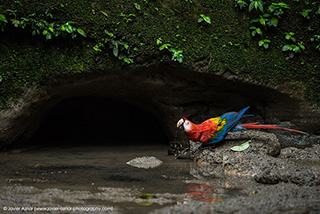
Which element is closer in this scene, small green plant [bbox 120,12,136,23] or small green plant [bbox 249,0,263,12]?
small green plant [bbox 120,12,136,23]

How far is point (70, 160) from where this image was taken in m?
4.82

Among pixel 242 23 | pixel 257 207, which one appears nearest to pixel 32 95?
pixel 242 23

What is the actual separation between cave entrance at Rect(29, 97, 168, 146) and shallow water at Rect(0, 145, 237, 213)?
2.35 meters

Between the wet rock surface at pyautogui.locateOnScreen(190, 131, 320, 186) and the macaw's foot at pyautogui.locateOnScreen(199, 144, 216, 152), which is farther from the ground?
the macaw's foot at pyautogui.locateOnScreen(199, 144, 216, 152)

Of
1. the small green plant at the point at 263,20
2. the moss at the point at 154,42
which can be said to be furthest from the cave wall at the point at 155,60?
the small green plant at the point at 263,20

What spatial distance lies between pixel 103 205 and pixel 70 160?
8.19 ft

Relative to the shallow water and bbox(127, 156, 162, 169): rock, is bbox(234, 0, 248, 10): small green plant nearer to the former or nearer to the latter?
the shallow water

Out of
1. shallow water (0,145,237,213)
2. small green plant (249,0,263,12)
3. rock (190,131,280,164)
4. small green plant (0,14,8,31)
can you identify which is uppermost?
small green plant (249,0,263,12)

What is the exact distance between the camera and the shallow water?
102 inches

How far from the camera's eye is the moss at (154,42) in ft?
16.1

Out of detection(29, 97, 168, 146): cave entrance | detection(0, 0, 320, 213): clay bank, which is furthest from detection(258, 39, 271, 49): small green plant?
detection(29, 97, 168, 146): cave entrance

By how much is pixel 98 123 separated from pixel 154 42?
13.2 ft

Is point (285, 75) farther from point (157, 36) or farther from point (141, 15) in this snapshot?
point (141, 15)

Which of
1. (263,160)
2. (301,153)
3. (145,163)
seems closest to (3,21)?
(145,163)
